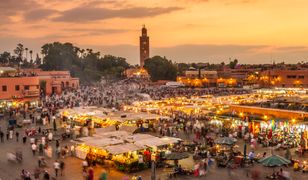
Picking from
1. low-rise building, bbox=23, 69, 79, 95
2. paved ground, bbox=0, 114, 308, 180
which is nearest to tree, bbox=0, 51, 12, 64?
low-rise building, bbox=23, 69, 79, 95

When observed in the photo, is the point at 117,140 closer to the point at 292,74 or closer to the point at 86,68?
the point at 292,74

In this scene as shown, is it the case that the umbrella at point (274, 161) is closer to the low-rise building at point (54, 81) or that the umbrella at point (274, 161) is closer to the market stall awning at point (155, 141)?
the market stall awning at point (155, 141)

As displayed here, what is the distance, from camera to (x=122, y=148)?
17391 mm

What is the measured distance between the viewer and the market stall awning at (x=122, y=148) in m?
17.0

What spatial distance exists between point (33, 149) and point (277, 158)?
12.6 m

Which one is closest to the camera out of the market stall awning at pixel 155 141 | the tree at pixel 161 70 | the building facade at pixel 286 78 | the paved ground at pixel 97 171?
the paved ground at pixel 97 171

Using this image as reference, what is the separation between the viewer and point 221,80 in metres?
94.2

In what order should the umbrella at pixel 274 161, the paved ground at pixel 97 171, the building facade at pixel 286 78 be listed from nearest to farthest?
the umbrella at pixel 274 161, the paved ground at pixel 97 171, the building facade at pixel 286 78

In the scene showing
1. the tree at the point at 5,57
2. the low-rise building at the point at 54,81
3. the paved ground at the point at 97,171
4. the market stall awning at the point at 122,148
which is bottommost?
the paved ground at the point at 97,171

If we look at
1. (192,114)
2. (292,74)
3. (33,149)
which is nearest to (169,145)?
(33,149)

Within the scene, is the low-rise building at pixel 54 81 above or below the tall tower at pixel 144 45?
below

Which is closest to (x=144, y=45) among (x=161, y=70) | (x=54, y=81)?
(x=161, y=70)

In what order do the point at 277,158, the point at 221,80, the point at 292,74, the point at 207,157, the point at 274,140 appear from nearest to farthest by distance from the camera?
the point at 277,158 < the point at 207,157 < the point at 274,140 < the point at 292,74 < the point at 221,80

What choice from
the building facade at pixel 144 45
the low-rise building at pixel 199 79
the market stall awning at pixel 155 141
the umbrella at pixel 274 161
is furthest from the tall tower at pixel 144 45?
the umbrella at pixel 274 161
